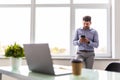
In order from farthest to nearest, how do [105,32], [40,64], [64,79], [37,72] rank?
[105,32], [37,72], [40,64], [64,79]

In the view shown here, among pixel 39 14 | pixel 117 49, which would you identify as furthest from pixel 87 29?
pixel 39 14

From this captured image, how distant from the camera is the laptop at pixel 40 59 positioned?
158cm

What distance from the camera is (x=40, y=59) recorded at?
5.50 feet

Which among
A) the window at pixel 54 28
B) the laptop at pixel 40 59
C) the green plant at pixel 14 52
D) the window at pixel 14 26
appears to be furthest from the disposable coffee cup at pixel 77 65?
the window at pixel 14 26

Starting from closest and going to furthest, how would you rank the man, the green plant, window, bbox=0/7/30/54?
the green plant < the man < window, bbox=0/7/30/54

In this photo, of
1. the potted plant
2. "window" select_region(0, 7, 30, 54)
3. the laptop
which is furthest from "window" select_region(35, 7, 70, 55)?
the laptop

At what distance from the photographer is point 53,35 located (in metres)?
4.24

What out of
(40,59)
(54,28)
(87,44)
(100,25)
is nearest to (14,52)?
(40,59)

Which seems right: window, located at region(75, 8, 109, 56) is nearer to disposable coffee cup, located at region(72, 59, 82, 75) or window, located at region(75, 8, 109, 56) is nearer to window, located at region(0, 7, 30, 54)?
window, located at region(0, 7, 30, 54)

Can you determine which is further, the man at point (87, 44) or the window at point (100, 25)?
the window at point (100, 25)

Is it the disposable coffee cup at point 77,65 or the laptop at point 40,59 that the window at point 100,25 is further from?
the disposable coffee cup at point 77,65

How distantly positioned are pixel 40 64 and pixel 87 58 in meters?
1.92

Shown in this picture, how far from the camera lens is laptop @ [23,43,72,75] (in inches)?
62.1

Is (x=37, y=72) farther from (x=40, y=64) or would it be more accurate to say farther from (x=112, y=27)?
(x=112, y=27)
